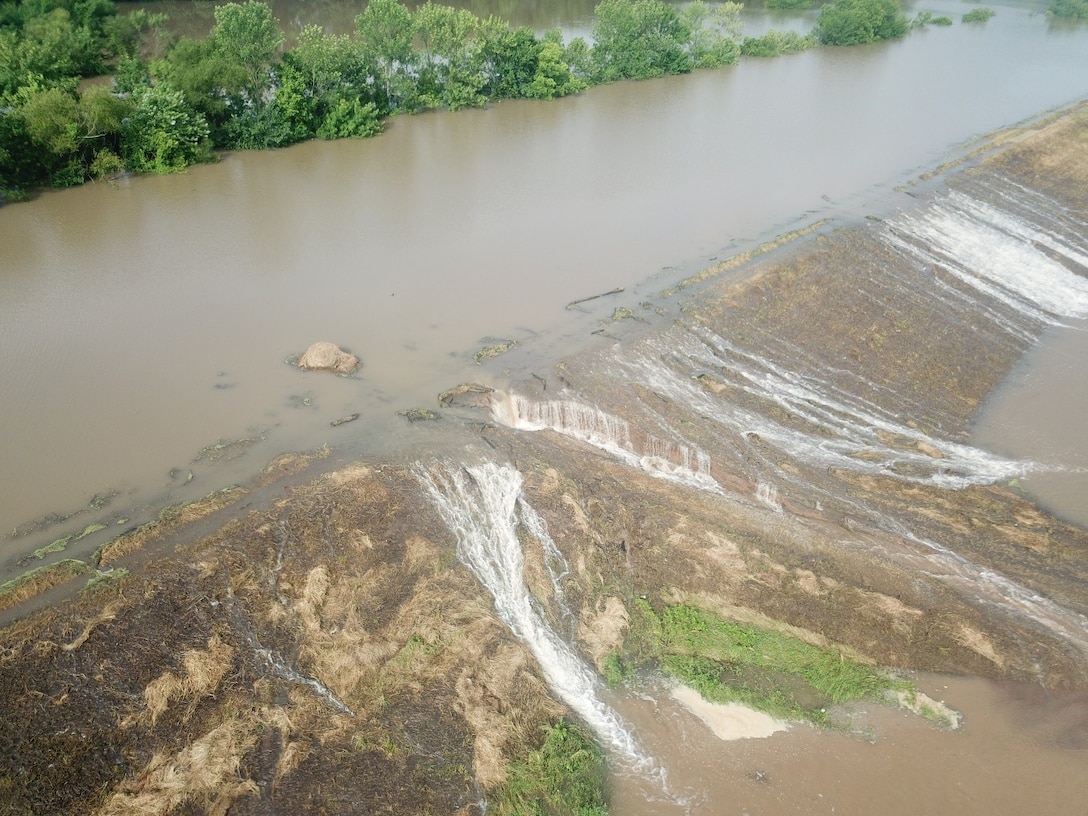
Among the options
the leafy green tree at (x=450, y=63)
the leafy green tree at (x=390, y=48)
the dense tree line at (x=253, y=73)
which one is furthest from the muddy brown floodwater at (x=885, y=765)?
the leafy green tree at (x=450, y=63)

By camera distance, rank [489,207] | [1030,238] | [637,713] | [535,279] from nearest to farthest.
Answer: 1. [637,713]
2. [535,279]
3. [489,207]
4. [1030,238]

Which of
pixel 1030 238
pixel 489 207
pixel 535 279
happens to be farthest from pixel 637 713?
pixel 1030 238

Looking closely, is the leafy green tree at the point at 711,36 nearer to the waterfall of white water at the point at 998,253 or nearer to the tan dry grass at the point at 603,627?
the waterfall of white water at the point at 998,253

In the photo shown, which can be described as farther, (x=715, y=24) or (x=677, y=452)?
(x=715, y=24)

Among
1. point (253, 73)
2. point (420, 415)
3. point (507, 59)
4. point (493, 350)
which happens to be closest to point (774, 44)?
point (507, 59)

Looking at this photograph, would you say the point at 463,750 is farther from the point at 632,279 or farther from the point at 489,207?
the point at 489,207

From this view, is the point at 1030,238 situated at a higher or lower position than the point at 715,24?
lower
